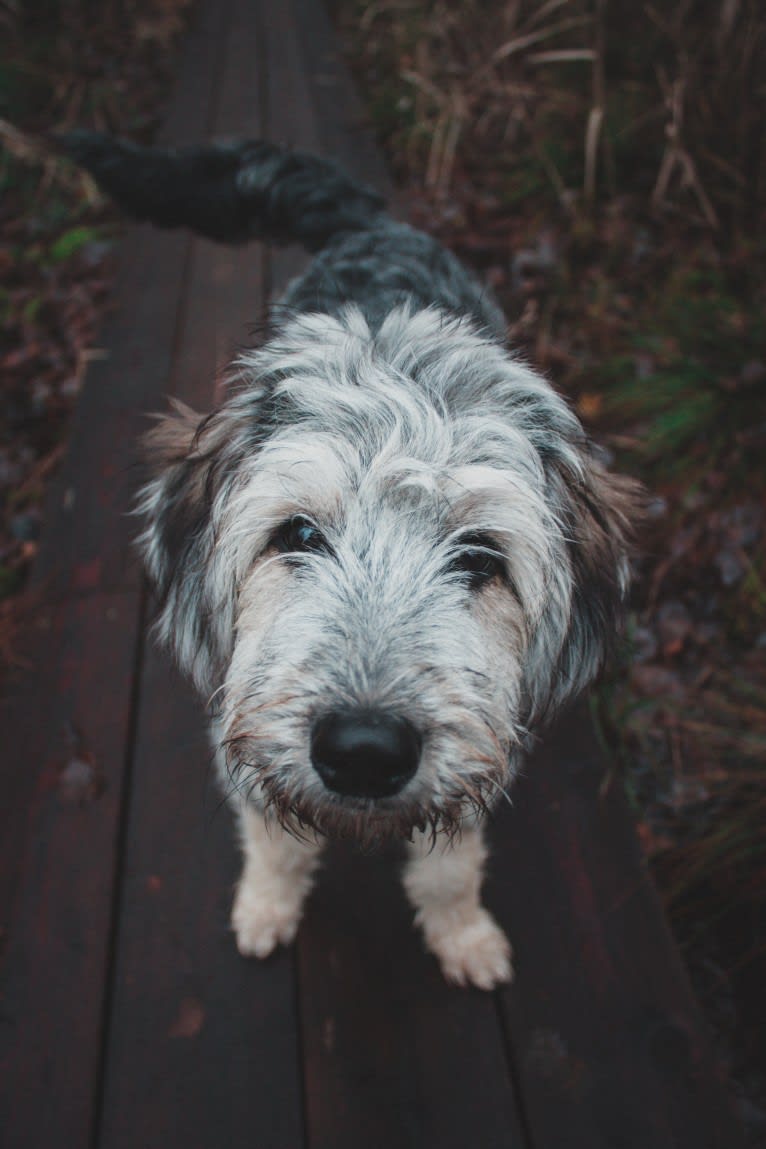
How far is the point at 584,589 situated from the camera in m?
1.84

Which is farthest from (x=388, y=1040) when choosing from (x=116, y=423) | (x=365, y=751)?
(x=116, y=423)

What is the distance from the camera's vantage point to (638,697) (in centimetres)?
283

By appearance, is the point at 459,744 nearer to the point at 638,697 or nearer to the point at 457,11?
the point at 638,697

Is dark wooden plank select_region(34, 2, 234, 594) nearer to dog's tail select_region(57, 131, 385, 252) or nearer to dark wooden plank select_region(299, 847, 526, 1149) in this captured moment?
dog's tail select_region(57, 131, 385, 252)

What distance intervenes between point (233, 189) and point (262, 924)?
269cm

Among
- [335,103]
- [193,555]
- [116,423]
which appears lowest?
[193,555]

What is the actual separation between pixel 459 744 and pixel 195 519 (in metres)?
0.92

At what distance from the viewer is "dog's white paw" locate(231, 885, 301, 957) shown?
202 centimetres

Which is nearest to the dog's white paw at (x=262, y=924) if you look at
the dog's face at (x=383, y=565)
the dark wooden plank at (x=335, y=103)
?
the dog's face at (x=383, y=565)

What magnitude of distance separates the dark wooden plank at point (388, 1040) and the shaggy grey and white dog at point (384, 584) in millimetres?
88

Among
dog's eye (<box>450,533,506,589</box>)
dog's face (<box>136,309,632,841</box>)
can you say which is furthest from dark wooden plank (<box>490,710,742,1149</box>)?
dog's eye (<box>450,533,506,589</box>)

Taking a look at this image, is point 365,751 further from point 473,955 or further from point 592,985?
point 592,985

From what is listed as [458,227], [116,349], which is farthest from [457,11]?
[116,349]

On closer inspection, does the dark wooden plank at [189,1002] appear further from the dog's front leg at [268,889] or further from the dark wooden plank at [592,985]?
the dark wooden plank at [592,985]
